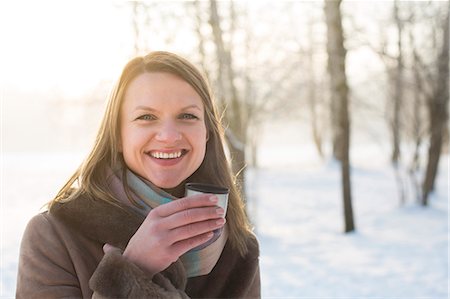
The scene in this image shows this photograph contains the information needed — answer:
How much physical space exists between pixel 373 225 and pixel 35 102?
44039 mm

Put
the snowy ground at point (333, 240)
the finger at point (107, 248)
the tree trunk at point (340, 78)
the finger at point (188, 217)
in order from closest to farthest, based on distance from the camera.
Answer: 1. the finger at point (188, 217)
2. the finger at point (107, 248)
3. the snowy ground at point (333, 240)
4. the tree trunk at point (340, 78)

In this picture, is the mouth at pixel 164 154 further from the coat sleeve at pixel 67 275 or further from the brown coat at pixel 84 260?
the coat sleeve at pixel 67 275

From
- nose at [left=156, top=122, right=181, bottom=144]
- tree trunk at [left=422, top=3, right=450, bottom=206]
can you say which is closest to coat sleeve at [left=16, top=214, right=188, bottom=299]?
nose at [left=156, top=122, right=181, bottom=144]

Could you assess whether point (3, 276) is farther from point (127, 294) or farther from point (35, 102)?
point (35, 102)

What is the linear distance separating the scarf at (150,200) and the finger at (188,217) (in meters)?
0.20

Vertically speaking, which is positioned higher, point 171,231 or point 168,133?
point 168,133

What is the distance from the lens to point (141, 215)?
1.43m

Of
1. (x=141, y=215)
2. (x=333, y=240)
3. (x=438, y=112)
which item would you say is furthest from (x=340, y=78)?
(x=141, y=215)

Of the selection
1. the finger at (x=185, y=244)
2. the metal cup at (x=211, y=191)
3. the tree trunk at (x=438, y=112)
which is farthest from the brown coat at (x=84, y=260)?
the tree trunk at (x=438, y=112)

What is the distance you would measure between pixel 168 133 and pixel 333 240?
7425mm

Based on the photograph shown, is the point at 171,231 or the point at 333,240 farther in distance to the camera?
the point at 333,240

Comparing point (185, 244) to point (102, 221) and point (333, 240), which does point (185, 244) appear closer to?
point (102, 221)

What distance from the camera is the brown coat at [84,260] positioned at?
1.18m

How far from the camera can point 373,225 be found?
9.38m
